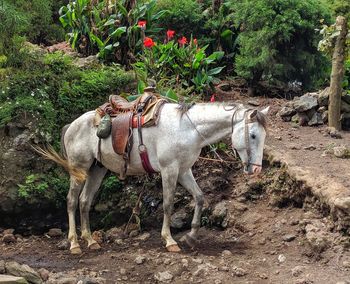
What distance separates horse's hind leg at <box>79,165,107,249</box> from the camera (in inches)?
309

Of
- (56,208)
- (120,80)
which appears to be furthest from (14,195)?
(120,80)

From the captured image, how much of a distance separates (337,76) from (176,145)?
379 centimetres

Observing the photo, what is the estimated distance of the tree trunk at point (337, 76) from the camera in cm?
958

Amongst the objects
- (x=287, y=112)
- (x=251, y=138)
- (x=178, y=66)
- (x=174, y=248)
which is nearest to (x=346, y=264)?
(x=251, y=138)

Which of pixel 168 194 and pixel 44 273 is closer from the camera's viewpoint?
pixel 44 273

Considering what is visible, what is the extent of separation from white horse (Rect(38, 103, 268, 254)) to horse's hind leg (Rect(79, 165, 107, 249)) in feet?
0.04

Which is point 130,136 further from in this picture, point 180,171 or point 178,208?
point 178,208

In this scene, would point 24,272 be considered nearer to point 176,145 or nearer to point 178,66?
point 176,145

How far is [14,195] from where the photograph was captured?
863 cm

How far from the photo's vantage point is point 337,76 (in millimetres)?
9570

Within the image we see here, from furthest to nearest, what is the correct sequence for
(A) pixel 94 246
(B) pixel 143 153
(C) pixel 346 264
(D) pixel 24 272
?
(A) pixel 94 246 < (B) pixel 143 153 < (D) pixel 24 272 < (C) pixel 346 264

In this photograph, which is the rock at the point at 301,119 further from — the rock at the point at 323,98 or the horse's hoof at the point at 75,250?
the horse's hoof at the point at 75,250

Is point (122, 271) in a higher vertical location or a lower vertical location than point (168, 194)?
lower

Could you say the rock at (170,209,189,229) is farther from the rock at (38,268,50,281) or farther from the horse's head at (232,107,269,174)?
the rock at (38,268,50,281)
